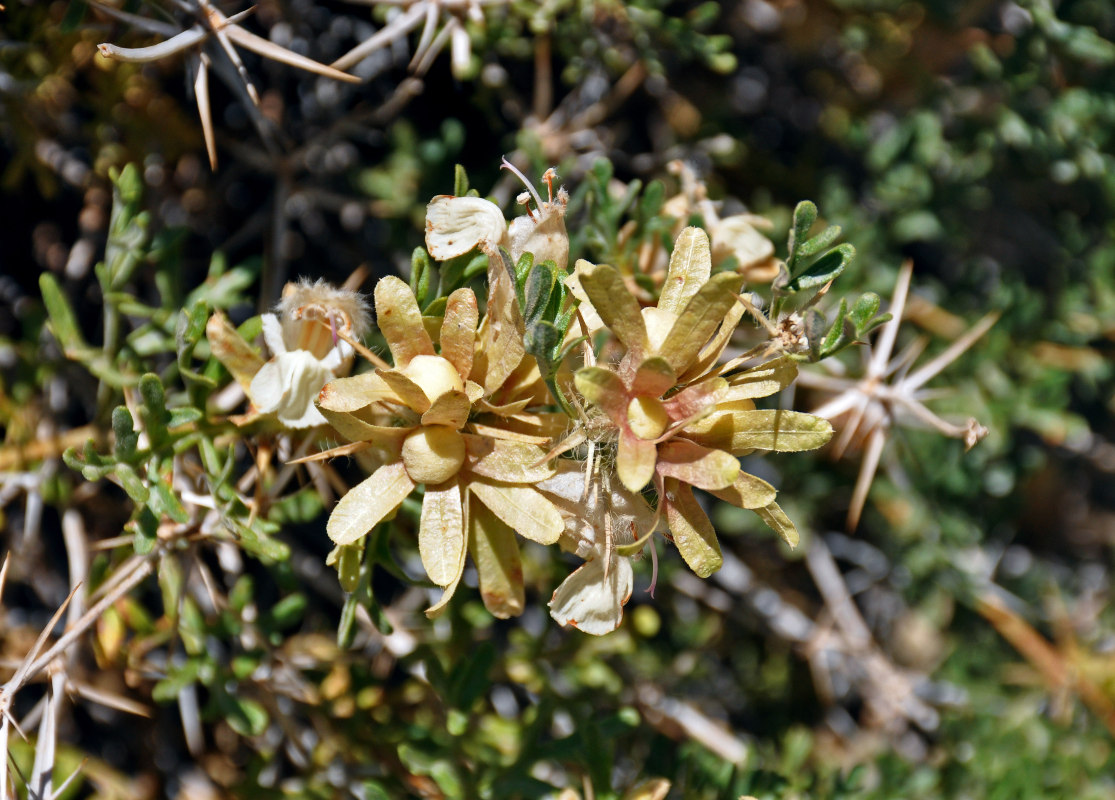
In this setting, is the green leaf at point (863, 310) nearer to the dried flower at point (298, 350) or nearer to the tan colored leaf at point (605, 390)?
the tan colored leaf at point (605, 390)

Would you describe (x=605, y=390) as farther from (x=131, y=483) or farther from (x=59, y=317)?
(x=59, y=317)

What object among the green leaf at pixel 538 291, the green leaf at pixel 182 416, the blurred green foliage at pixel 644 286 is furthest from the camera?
the blurred green foliage at pixel 644 286

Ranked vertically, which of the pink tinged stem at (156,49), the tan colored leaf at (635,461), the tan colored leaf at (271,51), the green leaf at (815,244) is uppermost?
the pink tinged stem at (156,49)

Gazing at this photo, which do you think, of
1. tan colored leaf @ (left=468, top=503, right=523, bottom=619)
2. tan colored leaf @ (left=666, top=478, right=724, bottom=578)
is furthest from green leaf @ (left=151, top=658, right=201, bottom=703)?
tan colored leaf @ (left=666, top=478, right=724, bottom=578)

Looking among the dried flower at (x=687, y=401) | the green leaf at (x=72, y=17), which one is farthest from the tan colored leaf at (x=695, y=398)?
the green leaf at (x=72, y=17)

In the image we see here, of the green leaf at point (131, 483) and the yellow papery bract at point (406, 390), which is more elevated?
the yellow papery bract at point (406, 390)

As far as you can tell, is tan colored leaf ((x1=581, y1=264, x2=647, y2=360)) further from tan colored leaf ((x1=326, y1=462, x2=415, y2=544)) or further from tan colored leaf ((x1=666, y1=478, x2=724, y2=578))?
tan colored leaf ((x1=326, y1=462, x2=415, y2=544))

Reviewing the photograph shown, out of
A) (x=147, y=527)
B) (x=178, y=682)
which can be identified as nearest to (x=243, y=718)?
(x=178, y=682)
